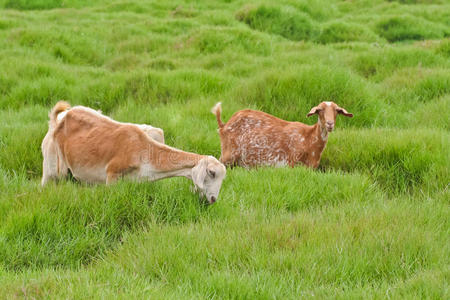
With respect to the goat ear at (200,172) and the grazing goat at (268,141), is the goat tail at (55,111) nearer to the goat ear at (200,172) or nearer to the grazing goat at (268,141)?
the grazing goat at (268,141)

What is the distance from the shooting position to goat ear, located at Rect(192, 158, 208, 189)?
4625 millimetres

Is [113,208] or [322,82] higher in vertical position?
[322,82]

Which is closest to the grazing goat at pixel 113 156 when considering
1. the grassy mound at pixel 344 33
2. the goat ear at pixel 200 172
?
Result: the goat ear at pixel 200 172

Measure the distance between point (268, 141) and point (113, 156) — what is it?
2.31 meters

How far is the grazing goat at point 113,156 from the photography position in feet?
15.4

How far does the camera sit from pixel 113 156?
506 cm

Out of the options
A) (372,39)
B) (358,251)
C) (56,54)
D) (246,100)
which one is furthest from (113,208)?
(372,39)

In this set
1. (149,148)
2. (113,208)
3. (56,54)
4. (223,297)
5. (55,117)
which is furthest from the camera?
(56,54)

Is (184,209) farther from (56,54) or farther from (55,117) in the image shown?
(56,54)

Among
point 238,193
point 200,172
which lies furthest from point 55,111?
point 238,193

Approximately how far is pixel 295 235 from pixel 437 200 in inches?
73.7

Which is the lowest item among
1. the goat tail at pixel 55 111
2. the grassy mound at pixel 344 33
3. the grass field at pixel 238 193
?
the grass field at pixel 238 193

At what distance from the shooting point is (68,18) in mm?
17312

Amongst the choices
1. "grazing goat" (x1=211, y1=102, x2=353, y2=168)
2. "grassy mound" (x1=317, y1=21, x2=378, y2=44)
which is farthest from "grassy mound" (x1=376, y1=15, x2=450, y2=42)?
"grazing goat" (x1=211, y1=102, x2=353, y2=168)
